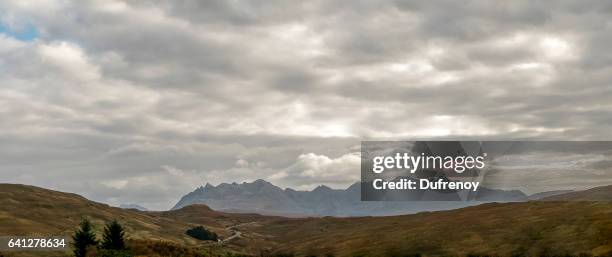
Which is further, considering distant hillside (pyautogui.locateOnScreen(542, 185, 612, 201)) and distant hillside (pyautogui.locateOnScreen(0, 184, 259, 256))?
distant hillside (pyautogui.locateOnScreen(542, 185, 612, 201))

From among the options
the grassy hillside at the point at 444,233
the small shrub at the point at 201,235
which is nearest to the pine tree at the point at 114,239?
the grassy hillside at the point at 444,233

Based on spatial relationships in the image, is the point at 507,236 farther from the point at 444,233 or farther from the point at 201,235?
the point at 201,235

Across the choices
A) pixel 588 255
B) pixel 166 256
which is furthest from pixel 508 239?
pixel 166 256

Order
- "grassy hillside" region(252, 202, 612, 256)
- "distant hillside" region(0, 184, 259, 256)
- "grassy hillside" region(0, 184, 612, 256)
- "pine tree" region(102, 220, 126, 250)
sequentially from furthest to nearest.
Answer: "distant hillside" region(0, 184, 259, 256)
"grassy hillside" region(0, 184, 612, 256)
"grassy hillside" region(252, 202, 612, 256)
"pine tree" region(102, 220, 126, 250)

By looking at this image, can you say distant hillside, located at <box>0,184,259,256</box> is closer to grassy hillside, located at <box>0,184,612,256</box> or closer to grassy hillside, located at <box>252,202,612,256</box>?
grassy hillside, located at <box>0,184,612,256</box>

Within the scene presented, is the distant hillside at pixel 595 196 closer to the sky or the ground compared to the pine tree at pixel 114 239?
closer to the sky

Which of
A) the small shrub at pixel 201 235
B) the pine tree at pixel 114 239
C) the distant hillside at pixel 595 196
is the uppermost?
the distant hillside at pixel 595 196

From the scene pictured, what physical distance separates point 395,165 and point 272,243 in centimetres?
7560

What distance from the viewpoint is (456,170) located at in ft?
339

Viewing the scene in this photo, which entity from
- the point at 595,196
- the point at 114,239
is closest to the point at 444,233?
the point at 114,239

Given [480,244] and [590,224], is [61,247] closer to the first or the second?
[480,244]

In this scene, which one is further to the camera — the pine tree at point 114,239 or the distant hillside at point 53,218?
the distant hillside at point 53,218

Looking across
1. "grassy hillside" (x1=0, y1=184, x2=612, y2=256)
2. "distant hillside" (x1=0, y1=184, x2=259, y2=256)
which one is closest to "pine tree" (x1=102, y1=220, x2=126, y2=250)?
"grassy hillside" (x1=0, y1=184, x2=612, y2=256)

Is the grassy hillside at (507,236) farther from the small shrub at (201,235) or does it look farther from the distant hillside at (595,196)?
the small shrub at (201,235)
